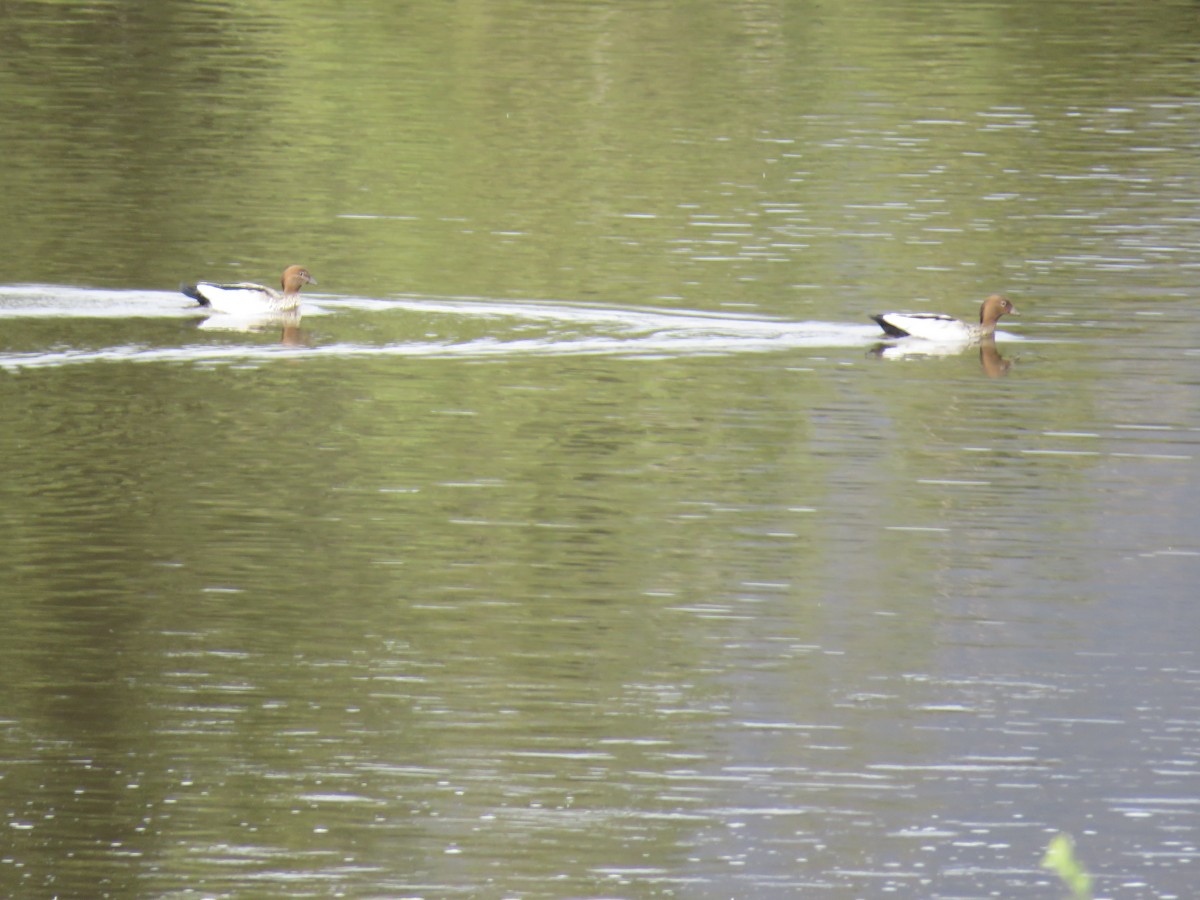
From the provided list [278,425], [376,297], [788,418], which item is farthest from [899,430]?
[376,297]

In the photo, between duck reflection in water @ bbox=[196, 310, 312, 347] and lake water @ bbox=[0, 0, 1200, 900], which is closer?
lake water @ bbox=[0, 0, 1200, 900]

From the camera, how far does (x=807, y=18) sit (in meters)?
57.0

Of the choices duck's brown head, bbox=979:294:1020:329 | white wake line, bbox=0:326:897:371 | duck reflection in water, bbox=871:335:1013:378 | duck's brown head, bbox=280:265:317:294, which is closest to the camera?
white wake line, bbox=0:326:897:371

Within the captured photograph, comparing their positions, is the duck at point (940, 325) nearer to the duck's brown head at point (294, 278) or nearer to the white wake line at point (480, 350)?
the white wake line at point (480, 350)

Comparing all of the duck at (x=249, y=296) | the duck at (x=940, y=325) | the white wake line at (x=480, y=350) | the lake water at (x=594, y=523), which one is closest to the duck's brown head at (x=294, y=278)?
the duck at (x=249, y=296)

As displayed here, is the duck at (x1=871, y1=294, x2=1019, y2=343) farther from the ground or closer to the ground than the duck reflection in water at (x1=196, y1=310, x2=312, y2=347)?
farther from the ground

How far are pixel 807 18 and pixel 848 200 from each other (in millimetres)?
26800

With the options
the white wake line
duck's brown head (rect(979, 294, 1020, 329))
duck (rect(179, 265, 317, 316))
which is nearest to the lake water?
the white wake line

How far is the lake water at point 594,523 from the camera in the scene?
35.3ft

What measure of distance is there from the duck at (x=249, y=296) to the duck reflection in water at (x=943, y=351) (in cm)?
521

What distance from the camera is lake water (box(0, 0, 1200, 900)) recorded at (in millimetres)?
10773

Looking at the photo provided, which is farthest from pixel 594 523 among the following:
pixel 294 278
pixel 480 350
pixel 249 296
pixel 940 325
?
pixel 294 278

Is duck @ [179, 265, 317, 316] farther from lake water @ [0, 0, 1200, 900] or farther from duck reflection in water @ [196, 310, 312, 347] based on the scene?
lake water @ [0, 0, 1200, 900]

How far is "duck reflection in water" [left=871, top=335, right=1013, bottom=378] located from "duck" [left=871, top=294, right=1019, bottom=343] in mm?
65
